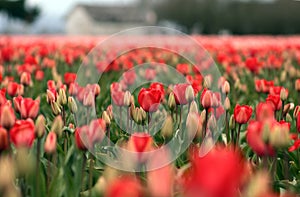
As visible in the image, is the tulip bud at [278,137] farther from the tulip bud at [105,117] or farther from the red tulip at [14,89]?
the red tulip at [14,89]

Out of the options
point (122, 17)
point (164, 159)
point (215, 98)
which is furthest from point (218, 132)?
point (122, 17)

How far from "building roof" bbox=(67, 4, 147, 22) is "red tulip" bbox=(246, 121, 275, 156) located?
6770 cm

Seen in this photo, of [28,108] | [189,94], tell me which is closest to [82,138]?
[28,108]

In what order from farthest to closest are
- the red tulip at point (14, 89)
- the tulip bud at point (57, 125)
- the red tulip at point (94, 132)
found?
the red tulip at point (14, 89), the tulip bud at point (57, 125), the red tulip at point (94, 132)

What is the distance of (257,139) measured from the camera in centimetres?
189

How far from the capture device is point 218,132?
2936 millimetres

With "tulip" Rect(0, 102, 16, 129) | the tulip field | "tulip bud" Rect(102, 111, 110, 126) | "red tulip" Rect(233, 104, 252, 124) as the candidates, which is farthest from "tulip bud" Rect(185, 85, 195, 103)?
"tulip" Rect(0, 102, 16, 129)

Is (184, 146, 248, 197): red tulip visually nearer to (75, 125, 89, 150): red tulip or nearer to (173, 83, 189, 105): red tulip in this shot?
(75, 125, 89, 150): red tulip

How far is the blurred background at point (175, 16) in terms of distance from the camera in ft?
181

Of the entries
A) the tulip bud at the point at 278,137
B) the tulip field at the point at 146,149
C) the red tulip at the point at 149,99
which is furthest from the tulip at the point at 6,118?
the tulip bud at the point at 278,137

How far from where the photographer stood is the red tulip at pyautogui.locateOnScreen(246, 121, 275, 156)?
187cm

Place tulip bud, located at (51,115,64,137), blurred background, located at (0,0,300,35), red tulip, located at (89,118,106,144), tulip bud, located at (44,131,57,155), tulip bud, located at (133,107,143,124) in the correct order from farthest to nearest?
blurred background, located at (0,0,300,35), tulip bud, located at (133,107,143,124), tulip bud, located at (51,115,64,137), red tulip, located at (89,118,106,144), tulip bud, located at (44,131,57,155)

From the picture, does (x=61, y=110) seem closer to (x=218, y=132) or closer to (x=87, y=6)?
(x=218, y=132)

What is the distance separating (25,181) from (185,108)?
6.21 ft
